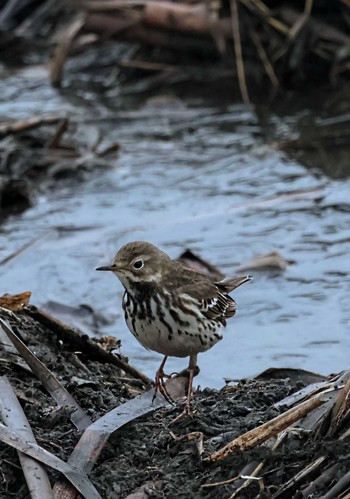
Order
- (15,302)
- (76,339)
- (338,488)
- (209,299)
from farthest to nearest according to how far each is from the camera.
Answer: (15,302)
(76,339)
(209,299)
(338,488)

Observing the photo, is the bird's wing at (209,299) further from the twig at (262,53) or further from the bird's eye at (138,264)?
the twig at (262,53)

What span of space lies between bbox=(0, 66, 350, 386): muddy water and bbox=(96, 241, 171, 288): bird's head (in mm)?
1729

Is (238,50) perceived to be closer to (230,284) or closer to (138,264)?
(230,284)

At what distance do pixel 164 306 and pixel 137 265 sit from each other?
280 mm

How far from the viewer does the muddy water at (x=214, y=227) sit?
25.8ft

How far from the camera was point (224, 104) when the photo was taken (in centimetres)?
1289

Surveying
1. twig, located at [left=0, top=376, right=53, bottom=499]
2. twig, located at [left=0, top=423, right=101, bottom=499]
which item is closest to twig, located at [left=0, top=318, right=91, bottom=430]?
twig, located at [left=0, top=376, right=53, bottom=499]

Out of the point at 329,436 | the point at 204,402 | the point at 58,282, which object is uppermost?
the point at 329,436

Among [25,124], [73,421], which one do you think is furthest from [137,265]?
[25,124]

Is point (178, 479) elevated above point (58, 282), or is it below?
above

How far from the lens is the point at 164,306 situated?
5363mm

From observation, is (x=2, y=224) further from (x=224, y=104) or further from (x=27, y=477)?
(x=27, y=477)

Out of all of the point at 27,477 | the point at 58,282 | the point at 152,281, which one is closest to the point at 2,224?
the point at 58,282

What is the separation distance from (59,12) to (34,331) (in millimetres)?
10447
